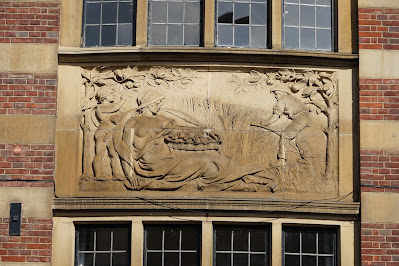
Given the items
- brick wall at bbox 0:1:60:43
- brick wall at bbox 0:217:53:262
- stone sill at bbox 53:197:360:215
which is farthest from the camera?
brick wall at bbox 0:1:60:43

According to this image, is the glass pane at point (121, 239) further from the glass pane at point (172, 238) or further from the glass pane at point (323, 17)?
the glass pane at point (323, 17)

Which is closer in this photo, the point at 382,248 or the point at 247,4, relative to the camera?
the point at 382,248

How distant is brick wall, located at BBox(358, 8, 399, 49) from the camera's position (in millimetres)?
→ 12641

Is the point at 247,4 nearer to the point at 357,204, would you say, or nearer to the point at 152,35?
the point at 152,35

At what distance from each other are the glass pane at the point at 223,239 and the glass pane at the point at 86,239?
1.81 m

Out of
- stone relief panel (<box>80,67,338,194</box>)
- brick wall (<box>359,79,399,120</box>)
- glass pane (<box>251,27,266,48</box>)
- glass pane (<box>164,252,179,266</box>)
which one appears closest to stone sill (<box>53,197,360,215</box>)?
stone relief panel (<box>80,67,338,194</box>)

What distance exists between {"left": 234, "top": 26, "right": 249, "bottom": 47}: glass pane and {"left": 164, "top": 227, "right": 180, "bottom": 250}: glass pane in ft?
9.67

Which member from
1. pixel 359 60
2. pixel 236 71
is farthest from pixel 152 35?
pixel 359 60

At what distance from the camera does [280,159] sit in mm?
12367

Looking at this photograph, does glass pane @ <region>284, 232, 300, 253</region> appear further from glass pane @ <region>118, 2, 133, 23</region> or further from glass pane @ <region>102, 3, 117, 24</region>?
glass pane @ <region>102, 3, 117, 24</region>

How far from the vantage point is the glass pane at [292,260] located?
12195mm

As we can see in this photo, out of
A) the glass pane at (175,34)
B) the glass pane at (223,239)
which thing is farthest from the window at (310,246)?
the glass pane at (175,34)

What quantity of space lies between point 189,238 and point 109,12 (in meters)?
3.65

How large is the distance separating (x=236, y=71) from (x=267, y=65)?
47 cm
